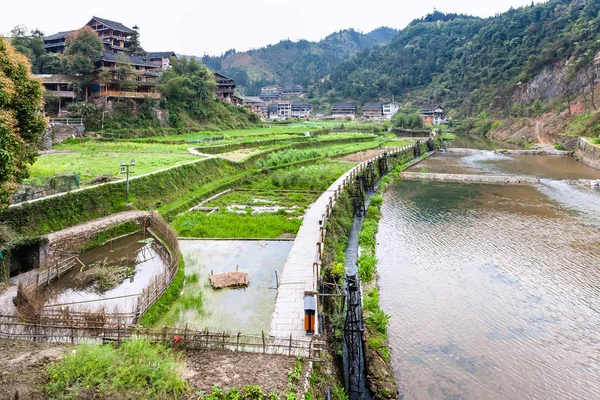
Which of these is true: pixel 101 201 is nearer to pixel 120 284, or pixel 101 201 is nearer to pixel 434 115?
pixel 120 284

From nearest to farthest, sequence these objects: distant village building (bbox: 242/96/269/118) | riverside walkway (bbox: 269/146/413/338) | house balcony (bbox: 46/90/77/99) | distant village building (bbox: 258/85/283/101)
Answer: riverside walkway (bbox: 269/146/413/338) → house balcony (bbox: 46/90/77/99) → distant village building (bbox: 242/96/269/118) → distant village building (bbox: 258/85/283/101)

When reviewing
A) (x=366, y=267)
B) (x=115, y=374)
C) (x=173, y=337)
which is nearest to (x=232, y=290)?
(x=173, y=337)

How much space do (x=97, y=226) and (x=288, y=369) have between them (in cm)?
1569

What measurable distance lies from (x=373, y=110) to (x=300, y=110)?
70.8 ft

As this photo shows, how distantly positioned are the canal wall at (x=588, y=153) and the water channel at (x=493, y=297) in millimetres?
20517

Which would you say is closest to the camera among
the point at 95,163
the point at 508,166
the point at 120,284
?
the point at 120,284

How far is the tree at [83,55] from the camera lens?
159 ft

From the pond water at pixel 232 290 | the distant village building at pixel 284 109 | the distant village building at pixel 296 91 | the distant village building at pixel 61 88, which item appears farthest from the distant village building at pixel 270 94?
the pond water at pixel 232 290

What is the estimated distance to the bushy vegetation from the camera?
919 centimetres

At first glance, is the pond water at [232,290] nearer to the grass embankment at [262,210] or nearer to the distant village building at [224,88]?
the grass embankment at [262,210]

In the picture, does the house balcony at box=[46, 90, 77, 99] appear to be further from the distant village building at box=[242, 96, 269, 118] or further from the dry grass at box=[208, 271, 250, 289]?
the distant village building at box=[242, 96, 269, 118]

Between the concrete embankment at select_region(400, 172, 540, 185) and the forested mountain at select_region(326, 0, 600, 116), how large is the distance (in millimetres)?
49693

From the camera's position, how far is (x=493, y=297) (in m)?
17.9

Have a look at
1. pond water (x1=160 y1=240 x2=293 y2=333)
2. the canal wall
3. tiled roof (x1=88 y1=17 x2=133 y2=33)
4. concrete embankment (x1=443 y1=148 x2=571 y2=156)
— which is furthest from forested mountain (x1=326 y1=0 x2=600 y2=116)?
pond water (x1=160 y1=240 x2=293 y2=333)
